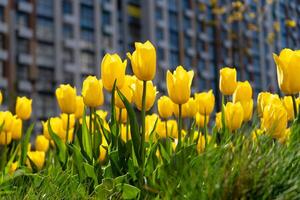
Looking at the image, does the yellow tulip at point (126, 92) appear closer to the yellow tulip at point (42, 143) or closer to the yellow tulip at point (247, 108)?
the yellow tulip at point (247, 108)

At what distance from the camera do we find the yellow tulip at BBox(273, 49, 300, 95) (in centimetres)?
259

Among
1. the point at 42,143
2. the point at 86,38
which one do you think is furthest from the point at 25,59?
the point at 42,143

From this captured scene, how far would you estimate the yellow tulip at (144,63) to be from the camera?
2586mm

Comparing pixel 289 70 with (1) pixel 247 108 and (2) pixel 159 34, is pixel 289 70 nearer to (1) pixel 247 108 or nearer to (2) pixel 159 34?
(1) pixel 247 108

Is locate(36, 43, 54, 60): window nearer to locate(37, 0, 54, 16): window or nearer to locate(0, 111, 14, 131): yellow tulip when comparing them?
locate(37, 0, 54, 16): window

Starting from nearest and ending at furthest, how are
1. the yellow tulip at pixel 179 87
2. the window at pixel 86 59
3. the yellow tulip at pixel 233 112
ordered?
the yellow tulip at pixel 179 87, the yellow tulip at pixel 233 112, the window at pixel 86 59

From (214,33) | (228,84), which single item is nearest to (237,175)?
(228,84)

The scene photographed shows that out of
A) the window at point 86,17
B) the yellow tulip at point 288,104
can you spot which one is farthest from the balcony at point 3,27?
the yellow tulip at point 288,104

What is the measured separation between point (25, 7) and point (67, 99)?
140 ft

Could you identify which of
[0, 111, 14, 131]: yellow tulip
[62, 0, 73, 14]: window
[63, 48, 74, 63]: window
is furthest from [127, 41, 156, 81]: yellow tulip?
[62, 0, 73, 14]: window

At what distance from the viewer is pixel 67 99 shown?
3383 millimetres

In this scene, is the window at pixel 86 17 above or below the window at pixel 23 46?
above

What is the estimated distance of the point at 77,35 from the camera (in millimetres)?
48781

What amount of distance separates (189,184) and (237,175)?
0.16m
